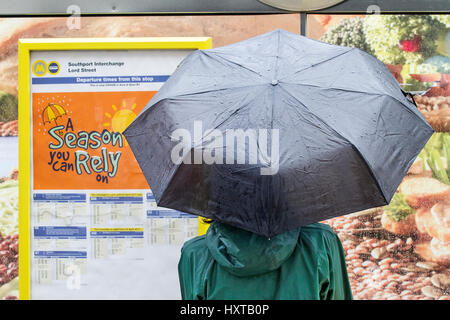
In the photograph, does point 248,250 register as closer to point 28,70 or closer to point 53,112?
point 53,112

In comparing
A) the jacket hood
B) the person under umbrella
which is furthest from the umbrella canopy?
the jacket hood

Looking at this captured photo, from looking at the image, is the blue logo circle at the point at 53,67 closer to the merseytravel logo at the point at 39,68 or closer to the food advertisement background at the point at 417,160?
the merseytravel logo at the point at 39,68

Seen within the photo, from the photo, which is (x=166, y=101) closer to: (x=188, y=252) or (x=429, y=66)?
(x=188, y=252)

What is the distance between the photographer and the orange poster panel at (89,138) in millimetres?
3176

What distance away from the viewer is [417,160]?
136 inches

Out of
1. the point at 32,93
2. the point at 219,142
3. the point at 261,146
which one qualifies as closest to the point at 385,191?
the point at 261,146

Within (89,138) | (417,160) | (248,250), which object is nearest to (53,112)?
(89,138)

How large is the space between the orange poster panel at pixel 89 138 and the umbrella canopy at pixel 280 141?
3.40 feet

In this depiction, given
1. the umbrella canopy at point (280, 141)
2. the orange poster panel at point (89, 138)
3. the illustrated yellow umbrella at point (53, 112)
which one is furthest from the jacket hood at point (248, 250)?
the illustrated yellow umbrella at point (53, 112)

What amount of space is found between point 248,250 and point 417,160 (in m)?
1.92

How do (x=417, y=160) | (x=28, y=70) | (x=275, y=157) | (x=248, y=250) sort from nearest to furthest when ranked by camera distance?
(x=275, y=157) < (x=248, y=250) < (x=28, y=70) < (x=417, y=160)

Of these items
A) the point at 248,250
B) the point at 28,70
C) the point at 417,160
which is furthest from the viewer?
the point at 417,160

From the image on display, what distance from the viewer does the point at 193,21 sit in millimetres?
3275
